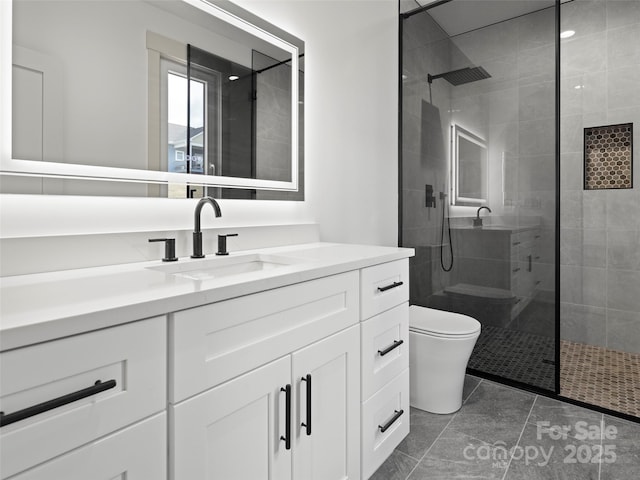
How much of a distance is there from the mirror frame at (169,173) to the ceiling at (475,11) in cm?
111

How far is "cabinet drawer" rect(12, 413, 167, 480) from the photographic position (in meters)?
0.64

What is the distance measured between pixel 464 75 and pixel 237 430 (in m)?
2.34

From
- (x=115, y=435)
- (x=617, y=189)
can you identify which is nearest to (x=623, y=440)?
(x=617, y=189)

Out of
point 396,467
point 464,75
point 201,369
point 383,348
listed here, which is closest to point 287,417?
point 201,369

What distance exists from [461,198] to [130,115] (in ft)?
6.25

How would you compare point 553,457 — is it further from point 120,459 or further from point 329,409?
point 120,459

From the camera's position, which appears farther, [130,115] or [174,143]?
[174,143]

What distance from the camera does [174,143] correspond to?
1427mm

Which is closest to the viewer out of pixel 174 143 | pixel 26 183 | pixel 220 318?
pixel 220 318

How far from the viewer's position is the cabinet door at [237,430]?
0.83 metres

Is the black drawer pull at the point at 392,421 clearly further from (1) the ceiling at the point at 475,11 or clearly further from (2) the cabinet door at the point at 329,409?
(1) the ceiling at the point at 475,11

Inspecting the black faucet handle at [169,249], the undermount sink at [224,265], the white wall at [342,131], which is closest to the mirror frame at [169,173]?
the white wall at [342,131]

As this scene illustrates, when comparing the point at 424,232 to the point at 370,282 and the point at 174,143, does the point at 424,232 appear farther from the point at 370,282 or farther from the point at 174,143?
the point at 174,143

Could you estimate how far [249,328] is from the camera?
98 centimetres
